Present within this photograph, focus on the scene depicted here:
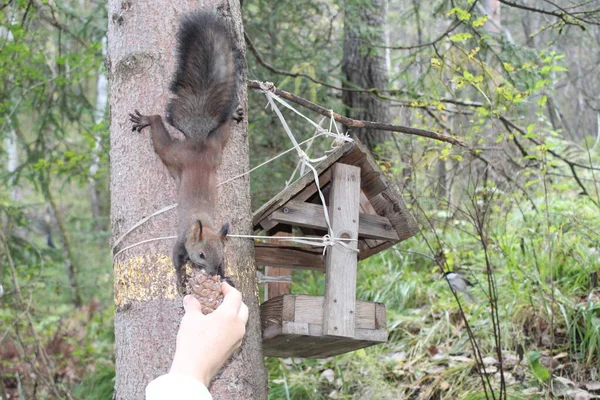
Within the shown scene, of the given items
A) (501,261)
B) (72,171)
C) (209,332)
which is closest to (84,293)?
(72,171)

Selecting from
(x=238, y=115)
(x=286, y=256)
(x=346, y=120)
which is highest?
(x=346, y=120)

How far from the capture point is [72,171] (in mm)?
6441

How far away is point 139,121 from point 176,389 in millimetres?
1144

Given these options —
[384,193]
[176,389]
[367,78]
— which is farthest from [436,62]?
[367,78]

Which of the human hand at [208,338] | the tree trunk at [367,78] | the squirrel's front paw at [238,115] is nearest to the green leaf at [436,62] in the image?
the squirrel's front paw at [238,115]

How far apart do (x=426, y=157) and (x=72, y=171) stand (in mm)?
3899

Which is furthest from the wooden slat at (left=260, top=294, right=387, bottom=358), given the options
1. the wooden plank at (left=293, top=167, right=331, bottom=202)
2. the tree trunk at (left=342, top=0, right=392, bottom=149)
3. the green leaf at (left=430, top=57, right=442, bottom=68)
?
the tree trunk at (left=342, top=0, right=392, bottom=149)

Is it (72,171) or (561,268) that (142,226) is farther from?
(72,171)

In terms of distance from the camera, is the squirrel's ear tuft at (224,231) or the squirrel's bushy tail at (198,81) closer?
the squirrel's ear tuft at (224,231)

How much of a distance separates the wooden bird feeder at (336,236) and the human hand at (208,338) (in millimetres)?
1003

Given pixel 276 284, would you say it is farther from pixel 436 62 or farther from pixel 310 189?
pixel 436 62

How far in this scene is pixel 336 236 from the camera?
2.69 m

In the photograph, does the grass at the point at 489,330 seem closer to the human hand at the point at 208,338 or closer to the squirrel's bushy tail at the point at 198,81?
the squirrel's bushy tail at the point at 198,81

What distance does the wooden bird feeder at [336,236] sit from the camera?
8.43 feet
